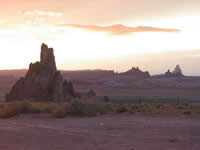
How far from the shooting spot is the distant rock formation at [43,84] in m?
50.4

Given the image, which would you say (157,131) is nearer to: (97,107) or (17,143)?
(17,143)

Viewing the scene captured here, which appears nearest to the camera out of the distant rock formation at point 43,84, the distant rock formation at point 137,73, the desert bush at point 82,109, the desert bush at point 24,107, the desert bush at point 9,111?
the desert bush at point 9,111

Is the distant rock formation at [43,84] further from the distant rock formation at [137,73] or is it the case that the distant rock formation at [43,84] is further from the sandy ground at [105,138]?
the distant rock formation at [137,73]

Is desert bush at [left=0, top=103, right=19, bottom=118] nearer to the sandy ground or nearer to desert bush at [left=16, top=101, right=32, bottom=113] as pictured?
desert bush at [left=16, top=101, right=32, bottom=113]

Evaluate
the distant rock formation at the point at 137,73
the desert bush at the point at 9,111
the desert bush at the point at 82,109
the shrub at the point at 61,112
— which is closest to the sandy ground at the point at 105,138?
the shrub at the point at 61,112

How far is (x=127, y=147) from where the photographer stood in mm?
15734

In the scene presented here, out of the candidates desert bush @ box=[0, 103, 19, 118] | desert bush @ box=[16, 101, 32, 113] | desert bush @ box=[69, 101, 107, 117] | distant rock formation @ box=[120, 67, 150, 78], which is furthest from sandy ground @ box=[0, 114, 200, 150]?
distant rock formation @ box=[120, 67, 150, 78]

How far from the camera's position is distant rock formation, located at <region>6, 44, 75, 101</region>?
50.4 meters

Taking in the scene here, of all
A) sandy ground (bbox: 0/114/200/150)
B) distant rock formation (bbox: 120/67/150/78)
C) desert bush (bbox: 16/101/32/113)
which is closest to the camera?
sandy ground (bbox: 0/114/200/150)

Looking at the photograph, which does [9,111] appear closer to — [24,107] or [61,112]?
[24,107]

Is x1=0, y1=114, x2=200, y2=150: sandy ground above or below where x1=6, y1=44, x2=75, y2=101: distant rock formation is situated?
below

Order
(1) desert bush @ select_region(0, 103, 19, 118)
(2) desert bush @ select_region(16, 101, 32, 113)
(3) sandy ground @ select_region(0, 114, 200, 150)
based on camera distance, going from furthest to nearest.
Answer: (2) desert bush @ select_region(16, 101, 32, 113)
(1) desert bush @ select_region(0, 103, 19, 118)
(3) sandy ground @ select_region(0, 114, 200, 150)

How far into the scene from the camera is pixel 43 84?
169 ft

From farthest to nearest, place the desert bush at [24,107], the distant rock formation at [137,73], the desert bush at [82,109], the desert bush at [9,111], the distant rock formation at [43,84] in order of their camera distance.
Answer: 1. the distant rock formation at [137,73]
2. the distant rock formation at [43,84]
3. the desert bush at [24,107]
4. the desert bush at [82,109]
5. the desert bush at [9,111]
